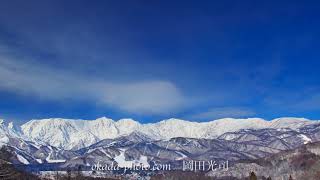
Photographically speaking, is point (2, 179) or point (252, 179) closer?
point (2, 179)

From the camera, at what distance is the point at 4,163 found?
101 meters

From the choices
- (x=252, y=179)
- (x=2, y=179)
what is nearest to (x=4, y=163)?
(x=2, y=179)

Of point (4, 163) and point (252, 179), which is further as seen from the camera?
point (252, 179)

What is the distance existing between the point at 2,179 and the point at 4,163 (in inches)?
173

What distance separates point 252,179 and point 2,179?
8381cm

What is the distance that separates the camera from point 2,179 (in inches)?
4055

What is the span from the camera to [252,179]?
519ft

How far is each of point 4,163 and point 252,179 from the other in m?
85.0

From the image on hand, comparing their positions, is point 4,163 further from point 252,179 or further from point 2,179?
point 252,179
